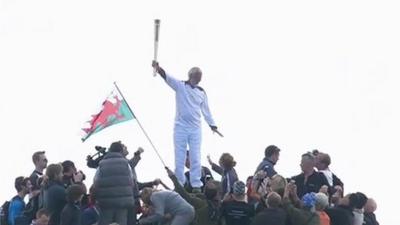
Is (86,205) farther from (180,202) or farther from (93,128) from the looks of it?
(93,128)

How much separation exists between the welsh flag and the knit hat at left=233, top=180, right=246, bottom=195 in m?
5.78

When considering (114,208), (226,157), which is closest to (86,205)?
(114,208)

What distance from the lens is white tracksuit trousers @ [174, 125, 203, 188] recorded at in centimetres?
3238

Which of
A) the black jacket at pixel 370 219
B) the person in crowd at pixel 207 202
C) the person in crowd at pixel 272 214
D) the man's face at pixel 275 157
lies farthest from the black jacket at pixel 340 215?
the person in crowd at pixel 207 202

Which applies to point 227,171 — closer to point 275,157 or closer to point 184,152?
point 275,157

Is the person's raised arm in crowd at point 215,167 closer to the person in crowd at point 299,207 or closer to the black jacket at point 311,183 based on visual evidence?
the black jacket at point 311,183

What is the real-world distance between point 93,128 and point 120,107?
87 centimetres

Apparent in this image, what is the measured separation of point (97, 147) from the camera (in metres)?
30.6

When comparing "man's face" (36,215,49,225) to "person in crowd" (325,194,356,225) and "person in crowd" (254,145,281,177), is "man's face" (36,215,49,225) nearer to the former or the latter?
"person in crowd" (254,145,281,177)

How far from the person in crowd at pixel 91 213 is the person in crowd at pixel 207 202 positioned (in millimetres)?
1764

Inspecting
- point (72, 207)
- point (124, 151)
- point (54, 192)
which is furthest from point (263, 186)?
point (54, 192)

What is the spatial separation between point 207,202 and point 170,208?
860mm

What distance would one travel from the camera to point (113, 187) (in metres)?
29.3

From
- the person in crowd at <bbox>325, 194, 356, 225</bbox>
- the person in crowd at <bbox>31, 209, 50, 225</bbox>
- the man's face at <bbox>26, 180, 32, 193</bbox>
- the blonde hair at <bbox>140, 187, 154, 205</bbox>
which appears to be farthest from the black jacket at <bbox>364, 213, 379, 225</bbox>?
the man's face at <bbox>26, 180, 32, 193</bbox>
